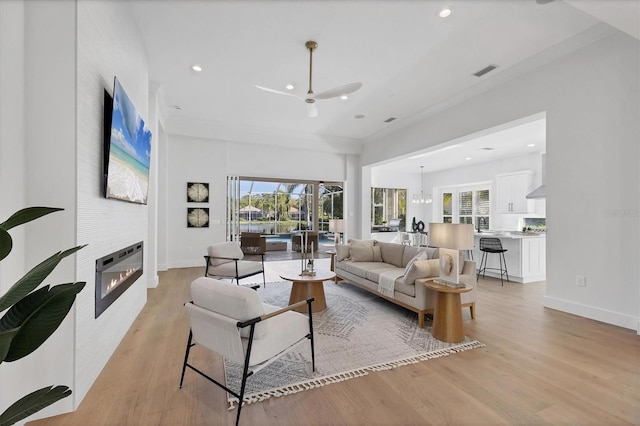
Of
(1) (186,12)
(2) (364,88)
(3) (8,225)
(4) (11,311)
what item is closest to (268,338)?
(4) (11,311)

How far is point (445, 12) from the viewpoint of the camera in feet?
10.0

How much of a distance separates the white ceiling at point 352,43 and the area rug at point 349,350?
313 centimetres

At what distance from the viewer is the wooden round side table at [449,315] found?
288cm

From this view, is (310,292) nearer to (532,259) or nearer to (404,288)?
(404,288)

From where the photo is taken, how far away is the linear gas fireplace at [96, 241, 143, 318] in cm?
229

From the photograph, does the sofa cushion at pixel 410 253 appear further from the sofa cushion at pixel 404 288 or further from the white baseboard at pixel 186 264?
the white baseboard at pixel 186 264

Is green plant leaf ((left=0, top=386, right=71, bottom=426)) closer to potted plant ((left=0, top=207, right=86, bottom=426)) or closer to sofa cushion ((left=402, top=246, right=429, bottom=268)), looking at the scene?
potted plant ((left=0, top=207, right=86, bottom=426))

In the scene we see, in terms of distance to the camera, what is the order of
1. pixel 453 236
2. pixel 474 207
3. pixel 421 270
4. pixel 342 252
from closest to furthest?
pixel 453 236
pixel 421 270
pixel 342 252
pixel 474 207

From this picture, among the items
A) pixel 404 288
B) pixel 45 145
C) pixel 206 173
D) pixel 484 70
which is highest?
pixel 484 70

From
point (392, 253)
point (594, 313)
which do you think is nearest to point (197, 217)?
point (392, 253)

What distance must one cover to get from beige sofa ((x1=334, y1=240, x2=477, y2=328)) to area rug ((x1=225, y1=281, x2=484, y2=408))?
0.25 metres

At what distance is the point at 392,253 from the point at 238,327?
3.33 meters

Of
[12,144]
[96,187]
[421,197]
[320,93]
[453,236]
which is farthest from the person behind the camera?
[421,197]

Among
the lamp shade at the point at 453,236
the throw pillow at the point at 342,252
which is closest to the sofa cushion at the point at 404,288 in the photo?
the lamp shade at the point at 453,236
